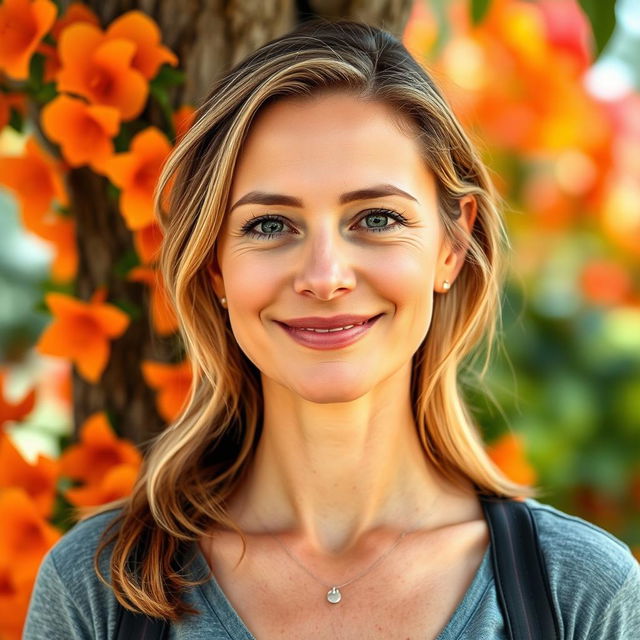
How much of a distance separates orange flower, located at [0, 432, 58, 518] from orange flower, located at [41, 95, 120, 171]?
1.89ft

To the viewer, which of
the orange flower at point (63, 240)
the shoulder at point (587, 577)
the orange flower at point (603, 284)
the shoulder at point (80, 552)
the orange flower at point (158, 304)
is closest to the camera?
the shoulder at point (587, 577)

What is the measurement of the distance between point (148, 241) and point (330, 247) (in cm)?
60

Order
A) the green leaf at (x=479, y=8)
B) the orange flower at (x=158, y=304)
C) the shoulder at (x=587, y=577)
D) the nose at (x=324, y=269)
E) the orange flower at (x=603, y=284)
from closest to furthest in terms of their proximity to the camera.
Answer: the nose at (x=324, y=269)
the shoulder at (x=587, y=577)
the green leaf at (x=479, y=8)
the orange flower at (x=158, y=304)
the orange flower at (x=603, y=284)

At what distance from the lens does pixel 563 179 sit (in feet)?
13.1

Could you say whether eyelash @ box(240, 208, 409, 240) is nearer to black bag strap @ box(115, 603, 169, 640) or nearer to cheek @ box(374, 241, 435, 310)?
cheek @ box(374, 241, 435, 310)

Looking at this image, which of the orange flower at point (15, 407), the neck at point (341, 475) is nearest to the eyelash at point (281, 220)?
the neck at point (341, 475)

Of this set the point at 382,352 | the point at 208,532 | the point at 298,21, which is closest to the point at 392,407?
the point at 382,352

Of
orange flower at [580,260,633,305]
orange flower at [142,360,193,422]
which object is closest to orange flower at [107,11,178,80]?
orange flower at [142,360,193,422]

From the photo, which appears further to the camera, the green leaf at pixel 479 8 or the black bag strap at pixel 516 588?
the green leaf at pixel 479 8

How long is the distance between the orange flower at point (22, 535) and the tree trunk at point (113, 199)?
301 mm

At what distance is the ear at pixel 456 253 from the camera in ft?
6.61

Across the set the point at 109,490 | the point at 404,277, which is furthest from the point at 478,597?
the point at 109,490

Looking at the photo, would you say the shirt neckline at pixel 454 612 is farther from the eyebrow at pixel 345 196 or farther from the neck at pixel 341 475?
the eyebrow at pixel 345 196

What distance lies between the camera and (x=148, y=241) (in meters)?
2.29
